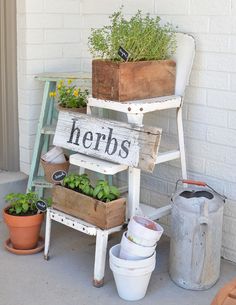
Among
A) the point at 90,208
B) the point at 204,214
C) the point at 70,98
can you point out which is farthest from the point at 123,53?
the point at 204,214

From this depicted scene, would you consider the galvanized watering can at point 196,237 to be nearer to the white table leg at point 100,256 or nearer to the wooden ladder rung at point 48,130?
the white table leg at point 100,256

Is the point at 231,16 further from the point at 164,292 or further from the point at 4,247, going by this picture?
the point at 4,247

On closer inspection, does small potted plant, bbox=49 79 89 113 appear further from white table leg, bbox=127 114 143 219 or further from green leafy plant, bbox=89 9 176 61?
white table leg, bbox=127 114 143 219

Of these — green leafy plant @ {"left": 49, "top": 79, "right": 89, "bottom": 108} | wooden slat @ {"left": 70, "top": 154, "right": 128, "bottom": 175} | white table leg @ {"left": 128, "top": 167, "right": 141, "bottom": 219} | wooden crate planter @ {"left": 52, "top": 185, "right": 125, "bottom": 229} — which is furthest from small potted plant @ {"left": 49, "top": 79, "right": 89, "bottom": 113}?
white table leg @ {"left": 128, "top": 167, "right": 141, "bottom": 219}

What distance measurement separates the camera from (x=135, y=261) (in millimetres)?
2684

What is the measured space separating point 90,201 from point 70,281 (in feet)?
1.46

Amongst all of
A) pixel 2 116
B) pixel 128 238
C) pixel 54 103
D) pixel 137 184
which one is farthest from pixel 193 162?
pixel 2 116

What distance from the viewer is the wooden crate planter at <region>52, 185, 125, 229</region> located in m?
2.83

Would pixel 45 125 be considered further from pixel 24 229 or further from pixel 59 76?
pixel 24 229

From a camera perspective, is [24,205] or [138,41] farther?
[24,205]

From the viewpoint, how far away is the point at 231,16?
2988 millimetres

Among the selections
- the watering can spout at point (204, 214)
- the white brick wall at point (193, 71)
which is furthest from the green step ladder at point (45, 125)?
the watering can spout at point (204, 214)

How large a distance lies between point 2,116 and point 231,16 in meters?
1.71

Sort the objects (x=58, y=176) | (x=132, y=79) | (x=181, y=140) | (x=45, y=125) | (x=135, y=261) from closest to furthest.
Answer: (x=135, y=261) → (x=132, y=79) → (x=181, y=140) → (x=58, y=176) → (x=45, y=125)
